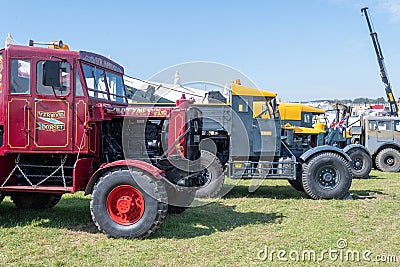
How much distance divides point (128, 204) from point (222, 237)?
52.7 inches

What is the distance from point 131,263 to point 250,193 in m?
5.71

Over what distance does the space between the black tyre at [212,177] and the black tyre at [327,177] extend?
6.15 ft

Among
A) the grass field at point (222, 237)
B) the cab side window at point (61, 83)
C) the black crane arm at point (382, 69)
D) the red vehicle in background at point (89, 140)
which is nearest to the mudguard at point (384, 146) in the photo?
the black crane arm at point (382, 69)

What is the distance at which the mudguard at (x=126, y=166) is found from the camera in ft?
18.0

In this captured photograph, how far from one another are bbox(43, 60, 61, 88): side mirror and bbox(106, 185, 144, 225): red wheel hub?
163 centimetres

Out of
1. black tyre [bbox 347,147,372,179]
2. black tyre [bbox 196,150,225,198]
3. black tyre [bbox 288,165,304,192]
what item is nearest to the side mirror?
black tyre [bbox 196,150,225,198]

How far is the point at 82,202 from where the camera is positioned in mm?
8086

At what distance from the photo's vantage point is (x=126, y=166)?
565cm

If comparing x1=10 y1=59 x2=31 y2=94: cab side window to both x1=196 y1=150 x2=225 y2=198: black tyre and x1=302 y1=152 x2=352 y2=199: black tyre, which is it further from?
x1=302 y1=152 x2=352 y2=199: black tyre

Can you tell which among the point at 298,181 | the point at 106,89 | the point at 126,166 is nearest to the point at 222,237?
the point at 126,166

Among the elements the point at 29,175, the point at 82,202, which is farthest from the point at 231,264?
the point at 82,202

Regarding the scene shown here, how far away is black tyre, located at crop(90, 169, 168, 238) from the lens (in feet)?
17.8

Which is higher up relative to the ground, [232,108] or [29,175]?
[232,108]

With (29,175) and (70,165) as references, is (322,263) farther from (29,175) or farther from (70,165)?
(29,175)
